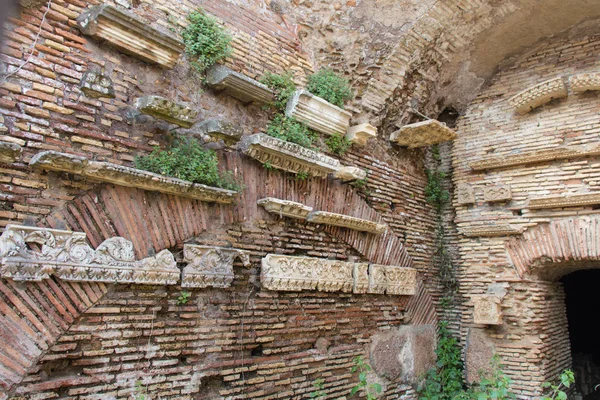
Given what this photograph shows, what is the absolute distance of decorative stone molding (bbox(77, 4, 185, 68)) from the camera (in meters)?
3.29

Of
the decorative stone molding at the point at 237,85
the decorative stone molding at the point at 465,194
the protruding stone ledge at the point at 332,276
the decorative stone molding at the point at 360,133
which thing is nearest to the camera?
the decorative stone molding at the point at 237,85

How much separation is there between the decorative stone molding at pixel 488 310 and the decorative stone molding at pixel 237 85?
3.15 metres

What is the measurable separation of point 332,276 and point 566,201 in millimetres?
2580

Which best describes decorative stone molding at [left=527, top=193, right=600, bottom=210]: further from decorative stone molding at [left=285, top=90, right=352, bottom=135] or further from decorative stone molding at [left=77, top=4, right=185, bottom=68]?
decorative stone molding at [left=77, top=4, right=185, bottom=68]

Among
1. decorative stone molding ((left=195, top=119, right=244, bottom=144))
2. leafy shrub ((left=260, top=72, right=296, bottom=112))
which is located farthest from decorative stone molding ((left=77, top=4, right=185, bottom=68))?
leafy shrub ((left=260, top=72, right=296, bottom=112))

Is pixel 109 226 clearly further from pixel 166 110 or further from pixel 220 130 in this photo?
pixel 220 130

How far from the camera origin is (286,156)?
4215mm

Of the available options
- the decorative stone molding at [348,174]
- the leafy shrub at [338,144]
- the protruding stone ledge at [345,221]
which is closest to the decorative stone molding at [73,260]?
the protruding stone ledge at [345,221]

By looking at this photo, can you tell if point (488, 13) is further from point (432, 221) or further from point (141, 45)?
point (141, 45)

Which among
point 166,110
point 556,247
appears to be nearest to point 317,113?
point 166,110

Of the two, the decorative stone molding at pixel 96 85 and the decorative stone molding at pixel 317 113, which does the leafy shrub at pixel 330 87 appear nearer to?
the decorative stone molding at pixel 317 113

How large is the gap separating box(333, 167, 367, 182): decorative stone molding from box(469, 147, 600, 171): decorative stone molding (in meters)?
1.73

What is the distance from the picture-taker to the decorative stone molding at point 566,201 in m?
4.90

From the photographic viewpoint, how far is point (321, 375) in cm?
440
